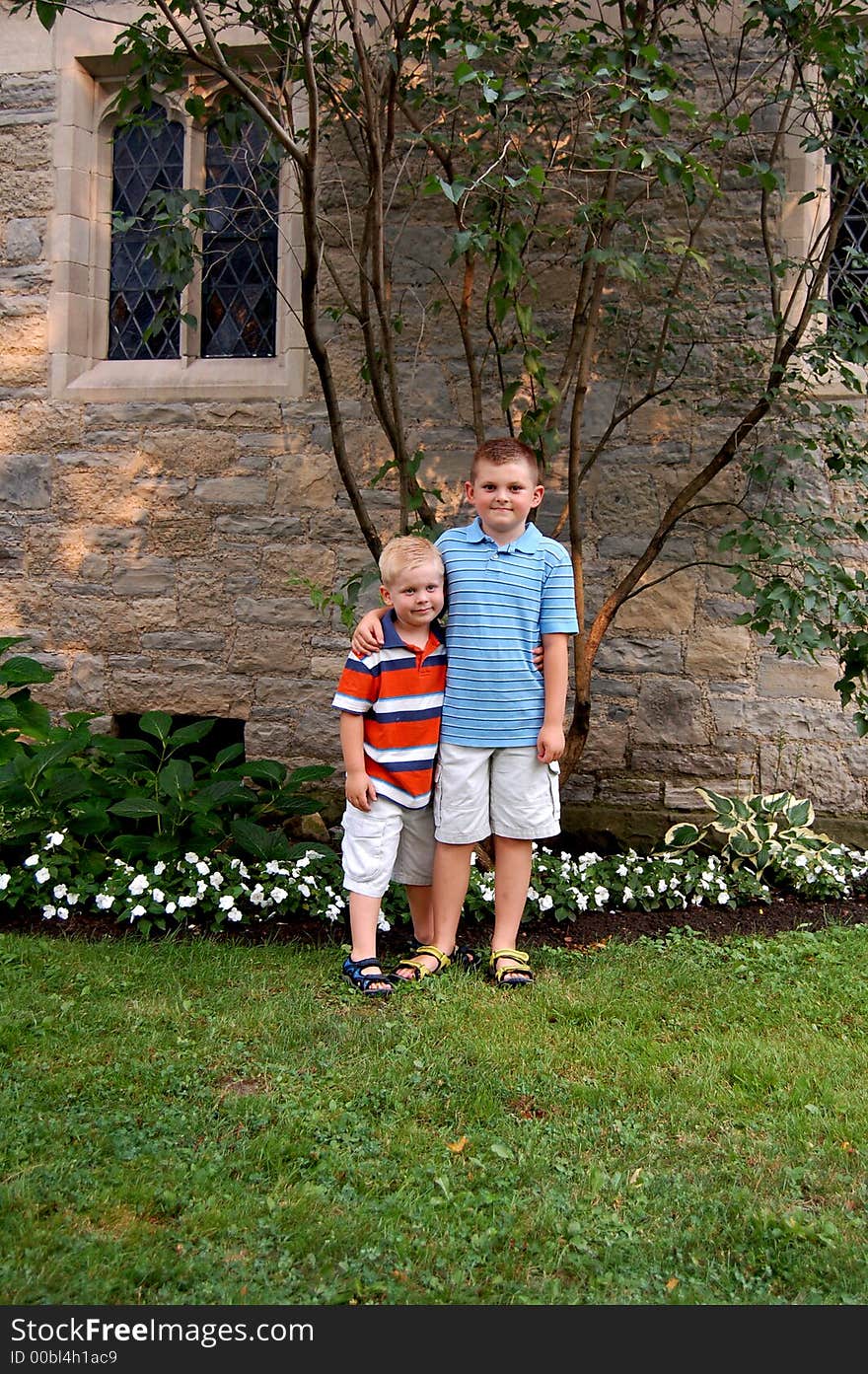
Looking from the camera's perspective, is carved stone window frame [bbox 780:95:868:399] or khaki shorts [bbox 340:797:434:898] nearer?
khaki shorts [bbox 340:797:434:898]

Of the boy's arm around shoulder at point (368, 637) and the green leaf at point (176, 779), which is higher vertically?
the boy's arm around shoulder at point (368, 637)

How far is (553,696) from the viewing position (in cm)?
353

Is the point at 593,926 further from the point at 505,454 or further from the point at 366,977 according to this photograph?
the point at 505,454

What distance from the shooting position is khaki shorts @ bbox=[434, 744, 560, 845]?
354 cm

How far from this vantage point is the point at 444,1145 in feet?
8.25

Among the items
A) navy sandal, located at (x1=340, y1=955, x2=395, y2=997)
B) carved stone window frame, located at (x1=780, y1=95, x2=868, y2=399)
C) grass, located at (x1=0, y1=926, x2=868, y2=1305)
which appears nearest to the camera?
grass, located at (x1=0, y1=926, x2=868, y2=1305)

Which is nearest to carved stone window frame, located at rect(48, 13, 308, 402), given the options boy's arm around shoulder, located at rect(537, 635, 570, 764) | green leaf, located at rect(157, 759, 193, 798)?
green leaf, located at rect(157, 759, 193, 798)

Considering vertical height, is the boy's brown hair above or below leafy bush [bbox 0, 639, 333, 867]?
above

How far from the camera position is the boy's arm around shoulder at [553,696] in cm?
351

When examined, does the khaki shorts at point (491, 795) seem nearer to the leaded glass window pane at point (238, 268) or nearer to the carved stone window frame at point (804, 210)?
the carved stone window frame at point (804, 210)

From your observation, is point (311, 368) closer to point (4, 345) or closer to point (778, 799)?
point (4, 345)

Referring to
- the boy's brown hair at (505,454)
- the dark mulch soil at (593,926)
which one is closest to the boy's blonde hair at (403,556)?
the boy's brown hair at (505,454)

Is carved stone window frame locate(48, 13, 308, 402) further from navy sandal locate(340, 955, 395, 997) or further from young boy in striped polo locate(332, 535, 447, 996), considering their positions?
navy sandal locate(340, 955, 395, 997)

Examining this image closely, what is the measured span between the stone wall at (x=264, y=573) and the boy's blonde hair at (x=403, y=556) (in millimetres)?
1841
